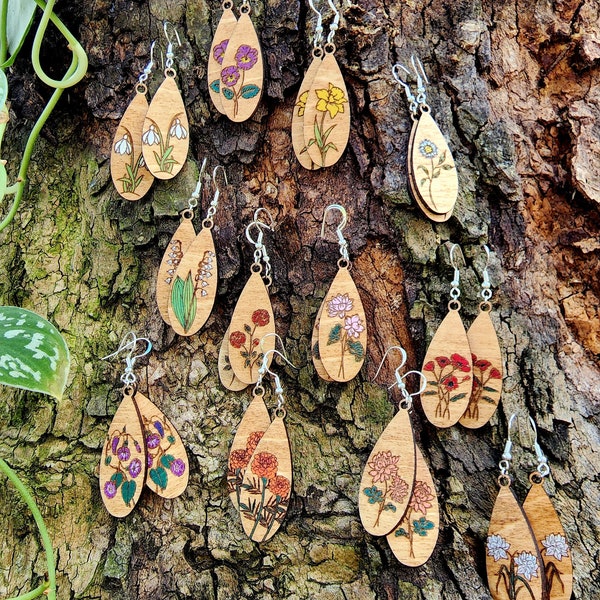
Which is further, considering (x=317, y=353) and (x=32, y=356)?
(x=317, y=353)

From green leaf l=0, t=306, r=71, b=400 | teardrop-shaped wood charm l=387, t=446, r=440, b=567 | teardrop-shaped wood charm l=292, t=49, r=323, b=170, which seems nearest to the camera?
green leaf l=0, t=306, r=71, b=400

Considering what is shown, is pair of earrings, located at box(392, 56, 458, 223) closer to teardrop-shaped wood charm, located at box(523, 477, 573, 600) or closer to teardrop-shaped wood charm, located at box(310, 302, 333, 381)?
teardrop-shaped wood charm, located at box(310, 302, 333, 381)

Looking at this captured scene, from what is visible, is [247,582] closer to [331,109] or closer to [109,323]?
[109,323]

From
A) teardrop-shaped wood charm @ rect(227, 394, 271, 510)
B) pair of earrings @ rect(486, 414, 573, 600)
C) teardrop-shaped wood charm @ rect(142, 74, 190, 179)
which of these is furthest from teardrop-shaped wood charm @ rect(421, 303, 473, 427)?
teardrop-shaped wood charm @ rect(142, 74, 190, 179)

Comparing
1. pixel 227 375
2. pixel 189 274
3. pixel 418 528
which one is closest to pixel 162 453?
pixel 227 375

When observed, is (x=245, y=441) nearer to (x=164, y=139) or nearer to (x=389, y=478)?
(x=389, y=478)
